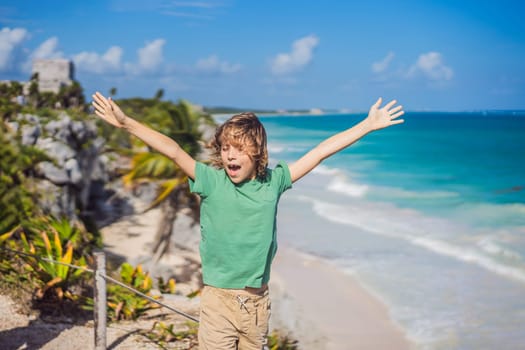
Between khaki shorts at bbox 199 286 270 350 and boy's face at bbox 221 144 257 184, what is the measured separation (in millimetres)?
521

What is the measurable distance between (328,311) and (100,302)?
6.56 m

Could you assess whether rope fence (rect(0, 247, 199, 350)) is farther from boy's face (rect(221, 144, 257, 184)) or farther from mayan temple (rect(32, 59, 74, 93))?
mayan temple (rect(32, 59, 74, 93))

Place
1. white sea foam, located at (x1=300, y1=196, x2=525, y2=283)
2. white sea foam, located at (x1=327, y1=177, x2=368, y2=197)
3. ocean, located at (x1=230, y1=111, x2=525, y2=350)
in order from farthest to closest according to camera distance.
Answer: white sea foam, located at (x1=327, y1=177, x2=368, y2=197) < white sea foam, located at (x1=300, y1=196, x2=525, y2=283) < ocean, located at (x1=230, y1=111, x2=525, y2=350)

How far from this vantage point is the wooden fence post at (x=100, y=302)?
12.9 feet

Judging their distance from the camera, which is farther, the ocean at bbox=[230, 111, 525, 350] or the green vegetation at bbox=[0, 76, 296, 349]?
the ocean at bbox=[230, 111, 525, 350]

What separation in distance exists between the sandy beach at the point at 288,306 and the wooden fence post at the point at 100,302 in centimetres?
41

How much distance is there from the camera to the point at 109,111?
255 centimetres

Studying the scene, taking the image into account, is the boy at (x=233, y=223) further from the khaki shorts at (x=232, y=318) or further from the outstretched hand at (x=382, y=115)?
the outstretched hand at (x=382, y=115)

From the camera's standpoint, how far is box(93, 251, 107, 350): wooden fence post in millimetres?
3937

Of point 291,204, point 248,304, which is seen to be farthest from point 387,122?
point 291,204

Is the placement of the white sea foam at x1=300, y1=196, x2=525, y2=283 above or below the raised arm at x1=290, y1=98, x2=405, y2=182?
below

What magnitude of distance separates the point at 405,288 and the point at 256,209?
928 centimetres

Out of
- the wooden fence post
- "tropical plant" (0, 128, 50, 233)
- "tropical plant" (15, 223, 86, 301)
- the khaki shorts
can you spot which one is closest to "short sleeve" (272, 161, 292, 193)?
the khaki shorts

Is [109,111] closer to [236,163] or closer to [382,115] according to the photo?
[236,163]
